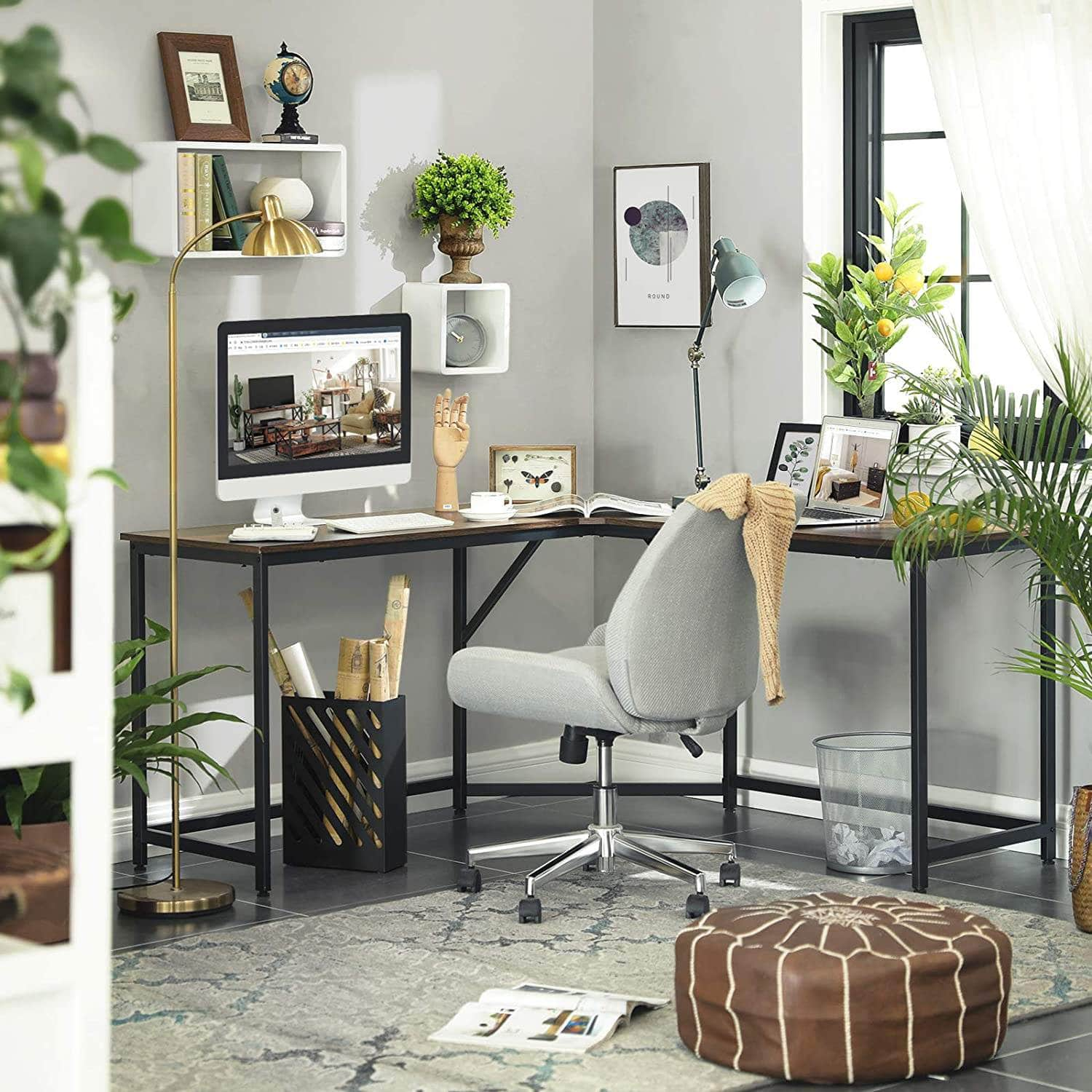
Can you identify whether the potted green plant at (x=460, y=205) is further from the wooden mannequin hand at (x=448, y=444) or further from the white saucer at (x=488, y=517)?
the white saucer at (x=488, y=517)

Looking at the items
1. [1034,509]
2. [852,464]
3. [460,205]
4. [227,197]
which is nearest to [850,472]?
[852,464]

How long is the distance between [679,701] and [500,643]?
5.08 feet

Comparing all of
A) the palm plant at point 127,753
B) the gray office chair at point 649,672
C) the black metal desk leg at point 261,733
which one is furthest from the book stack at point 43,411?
the black metal desk leg at point 261,733

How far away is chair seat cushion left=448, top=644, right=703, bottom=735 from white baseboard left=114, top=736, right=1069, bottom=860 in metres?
0.98

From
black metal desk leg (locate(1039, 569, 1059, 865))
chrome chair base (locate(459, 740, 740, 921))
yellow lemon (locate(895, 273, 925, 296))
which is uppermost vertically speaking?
yellow lemon (locate(895, 273, 925, 296))

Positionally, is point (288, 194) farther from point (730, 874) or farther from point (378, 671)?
point (730, 874)

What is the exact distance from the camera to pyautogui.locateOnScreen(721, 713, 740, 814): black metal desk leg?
4.98 meters

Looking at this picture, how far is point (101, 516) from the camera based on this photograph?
173 centimetres

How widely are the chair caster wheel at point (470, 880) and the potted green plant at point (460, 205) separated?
166cm

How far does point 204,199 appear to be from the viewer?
175 inches

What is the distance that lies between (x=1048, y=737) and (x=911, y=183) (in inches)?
58.3

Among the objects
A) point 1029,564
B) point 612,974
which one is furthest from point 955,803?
point 612,974

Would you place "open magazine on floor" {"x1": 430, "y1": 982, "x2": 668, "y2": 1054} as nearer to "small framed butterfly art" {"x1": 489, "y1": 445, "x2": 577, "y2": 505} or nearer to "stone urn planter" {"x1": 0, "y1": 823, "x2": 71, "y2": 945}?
"stone urn planter" {"x1": 0, "y1": 823, "x2": 71, "y2": 945}

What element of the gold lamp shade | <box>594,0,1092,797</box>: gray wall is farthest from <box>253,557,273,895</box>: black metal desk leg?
<box>594,0,1092,797</box>: gray wall
